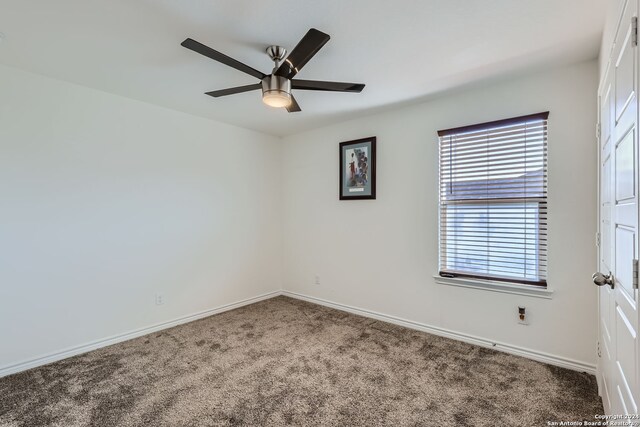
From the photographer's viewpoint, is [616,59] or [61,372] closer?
[616,59]

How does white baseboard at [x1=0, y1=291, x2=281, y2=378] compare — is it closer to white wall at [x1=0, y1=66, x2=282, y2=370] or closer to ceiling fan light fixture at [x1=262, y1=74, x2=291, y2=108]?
white wall at [x1=0, y1=66, x2=282, y2=370]

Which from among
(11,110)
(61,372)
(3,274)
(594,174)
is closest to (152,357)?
(61,372)

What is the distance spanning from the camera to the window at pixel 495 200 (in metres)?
2.49

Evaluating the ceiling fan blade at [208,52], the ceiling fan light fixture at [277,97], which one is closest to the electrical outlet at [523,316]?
the ceiling fan light fixture at [277,97]

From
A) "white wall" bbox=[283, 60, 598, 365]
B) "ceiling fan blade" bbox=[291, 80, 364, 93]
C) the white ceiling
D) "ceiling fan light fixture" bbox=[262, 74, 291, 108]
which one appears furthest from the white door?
"ceiling fan light fixture" bbox=[262, 74, 291, 108]

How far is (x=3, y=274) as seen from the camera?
2.33 meters

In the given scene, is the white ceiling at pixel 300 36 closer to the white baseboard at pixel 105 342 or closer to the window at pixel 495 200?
the window at pixel 495 200

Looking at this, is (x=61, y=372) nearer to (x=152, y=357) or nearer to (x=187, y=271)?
(x=152, y=357)

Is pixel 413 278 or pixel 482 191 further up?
pixel 482 191

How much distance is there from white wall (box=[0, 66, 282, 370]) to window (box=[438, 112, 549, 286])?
2555 mm

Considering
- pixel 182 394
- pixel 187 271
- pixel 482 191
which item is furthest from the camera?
pixel 187 271

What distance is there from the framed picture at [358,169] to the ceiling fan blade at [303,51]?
5.74 ft

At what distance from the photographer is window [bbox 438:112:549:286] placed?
8.16 feet

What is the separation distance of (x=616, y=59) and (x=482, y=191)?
1.52m
